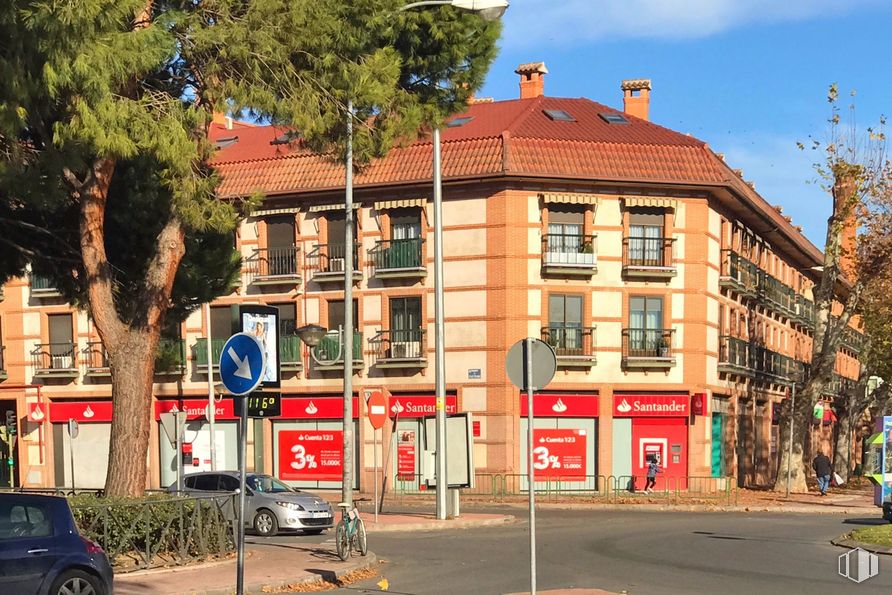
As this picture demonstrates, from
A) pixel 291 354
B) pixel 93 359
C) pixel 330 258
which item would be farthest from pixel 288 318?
pixel 93 359

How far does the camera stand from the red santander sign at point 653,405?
42287mm

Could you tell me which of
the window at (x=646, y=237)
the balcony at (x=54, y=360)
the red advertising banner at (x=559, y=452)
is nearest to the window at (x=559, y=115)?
the window at (x=646, y=237)

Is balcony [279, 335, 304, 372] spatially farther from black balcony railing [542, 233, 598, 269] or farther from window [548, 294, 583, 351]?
black balcony railing [542, 233, 598, 269]

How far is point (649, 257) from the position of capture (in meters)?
42.6

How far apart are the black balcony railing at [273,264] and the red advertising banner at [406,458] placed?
686 centimetres

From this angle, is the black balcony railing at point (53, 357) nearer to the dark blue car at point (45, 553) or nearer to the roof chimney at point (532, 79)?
the roof chimney at point (532, 79)

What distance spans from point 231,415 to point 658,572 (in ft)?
98.2

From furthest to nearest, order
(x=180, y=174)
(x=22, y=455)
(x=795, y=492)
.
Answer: (x=22, y=455)
(x=795, y=492)
(x=180, y=174)

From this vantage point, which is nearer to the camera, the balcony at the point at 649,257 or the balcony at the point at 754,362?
the balcony at the point at 649,257

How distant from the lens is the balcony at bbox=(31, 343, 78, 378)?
158ft

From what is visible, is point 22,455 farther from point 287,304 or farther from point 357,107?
point 357,107

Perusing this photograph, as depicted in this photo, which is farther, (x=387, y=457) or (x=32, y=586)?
(x=387, y=457)

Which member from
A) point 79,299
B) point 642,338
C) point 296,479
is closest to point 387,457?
point 296,479

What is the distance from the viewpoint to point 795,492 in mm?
44219
